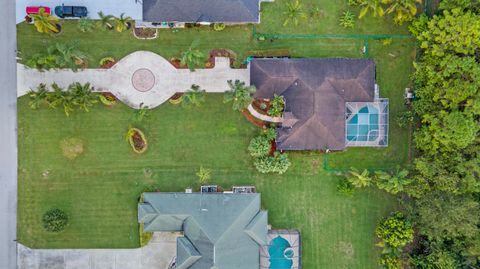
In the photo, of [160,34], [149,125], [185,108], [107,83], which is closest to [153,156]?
[149,125]

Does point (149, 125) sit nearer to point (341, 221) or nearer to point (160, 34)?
point (160, 34)

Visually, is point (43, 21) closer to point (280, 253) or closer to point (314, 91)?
point (314, 91)

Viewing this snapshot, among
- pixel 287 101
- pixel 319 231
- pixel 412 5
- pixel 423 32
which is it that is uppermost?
pixel 412 5

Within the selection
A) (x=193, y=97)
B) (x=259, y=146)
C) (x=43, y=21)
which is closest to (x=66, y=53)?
(x=43, y=21)

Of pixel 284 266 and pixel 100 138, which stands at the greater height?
pixel 100 138

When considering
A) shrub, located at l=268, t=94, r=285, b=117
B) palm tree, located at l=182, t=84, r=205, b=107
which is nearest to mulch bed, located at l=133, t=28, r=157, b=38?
palm tree, located at l=182, t=84, r=205, b=107

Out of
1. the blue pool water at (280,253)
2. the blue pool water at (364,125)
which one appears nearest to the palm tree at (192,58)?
the blue pool water at (364,125)
